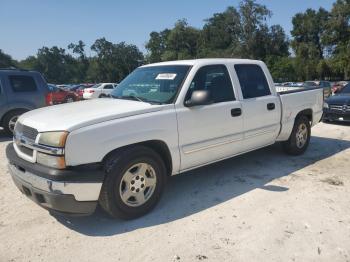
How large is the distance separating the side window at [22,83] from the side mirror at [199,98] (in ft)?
22.2

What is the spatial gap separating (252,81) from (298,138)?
185cm

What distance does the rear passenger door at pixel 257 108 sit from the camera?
5.24m

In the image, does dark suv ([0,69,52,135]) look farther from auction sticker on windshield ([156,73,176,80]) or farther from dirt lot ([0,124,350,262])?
auction sticker on windshield ([156,73,176,80])

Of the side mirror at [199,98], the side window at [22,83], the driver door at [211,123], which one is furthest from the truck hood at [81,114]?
the side window at [22,83]

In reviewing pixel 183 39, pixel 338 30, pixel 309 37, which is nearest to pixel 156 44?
pixel 183 39

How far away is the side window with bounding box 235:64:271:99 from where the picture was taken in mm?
5281

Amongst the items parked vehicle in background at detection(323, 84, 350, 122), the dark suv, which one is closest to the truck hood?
Answer: the dark suv

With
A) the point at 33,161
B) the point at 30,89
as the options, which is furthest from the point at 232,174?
the point at 30,89

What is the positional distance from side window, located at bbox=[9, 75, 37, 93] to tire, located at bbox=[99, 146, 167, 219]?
6.80m

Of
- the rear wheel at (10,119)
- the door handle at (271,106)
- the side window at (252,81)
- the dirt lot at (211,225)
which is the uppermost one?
the side window at (252,81)

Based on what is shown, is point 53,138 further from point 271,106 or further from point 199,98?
point 271,106

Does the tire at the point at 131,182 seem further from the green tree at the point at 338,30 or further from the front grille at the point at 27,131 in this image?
the green tree at the point at 338,30

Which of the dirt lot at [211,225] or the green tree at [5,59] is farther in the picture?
the green tree at [5,59]

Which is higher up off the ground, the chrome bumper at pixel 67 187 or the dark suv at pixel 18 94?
the dark suv at pixel 18 94
